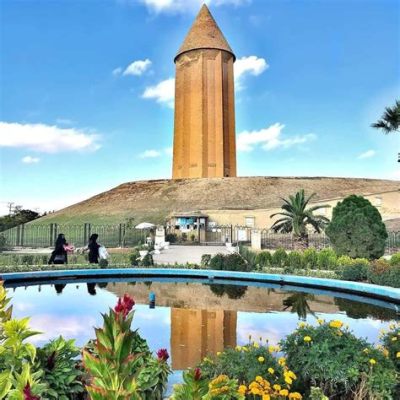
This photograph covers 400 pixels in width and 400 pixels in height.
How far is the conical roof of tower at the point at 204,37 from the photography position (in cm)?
4503

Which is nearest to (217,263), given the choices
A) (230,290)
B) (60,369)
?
(230,290)

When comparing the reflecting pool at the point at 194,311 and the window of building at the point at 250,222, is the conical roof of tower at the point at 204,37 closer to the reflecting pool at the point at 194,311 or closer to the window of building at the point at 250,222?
the window of building at the point at 250,222

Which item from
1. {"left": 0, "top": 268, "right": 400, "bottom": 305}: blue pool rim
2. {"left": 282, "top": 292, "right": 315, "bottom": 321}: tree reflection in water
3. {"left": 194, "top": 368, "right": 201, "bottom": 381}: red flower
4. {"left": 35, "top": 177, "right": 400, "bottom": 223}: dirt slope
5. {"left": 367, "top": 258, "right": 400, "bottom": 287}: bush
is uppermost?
{"left": 35, "top": 177, "right": 400, "bottom": 223}: dirt slope

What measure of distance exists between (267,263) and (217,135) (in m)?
31.3

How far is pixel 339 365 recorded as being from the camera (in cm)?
308

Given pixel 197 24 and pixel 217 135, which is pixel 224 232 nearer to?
pixel 217 135

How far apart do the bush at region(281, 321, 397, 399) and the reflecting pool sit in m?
1.90

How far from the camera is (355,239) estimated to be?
14172 mm

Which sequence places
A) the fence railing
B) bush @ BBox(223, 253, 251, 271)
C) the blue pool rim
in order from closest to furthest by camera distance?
the blue pool rim
bush @ BBox(223, 253, 251, 271)
the fence railing

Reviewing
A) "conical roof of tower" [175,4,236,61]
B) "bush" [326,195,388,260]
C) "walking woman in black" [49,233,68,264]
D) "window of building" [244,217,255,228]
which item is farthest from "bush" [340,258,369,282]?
"conical roof of tower" [175,4,236,61]

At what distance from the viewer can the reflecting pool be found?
616cm

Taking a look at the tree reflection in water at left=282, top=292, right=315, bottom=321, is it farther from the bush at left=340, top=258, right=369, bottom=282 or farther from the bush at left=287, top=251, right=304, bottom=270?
the bush at left=287, top=251, right=304, bottom=270

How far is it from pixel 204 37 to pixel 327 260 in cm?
3687

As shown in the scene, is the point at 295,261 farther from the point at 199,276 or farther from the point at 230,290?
the point at 230,290
